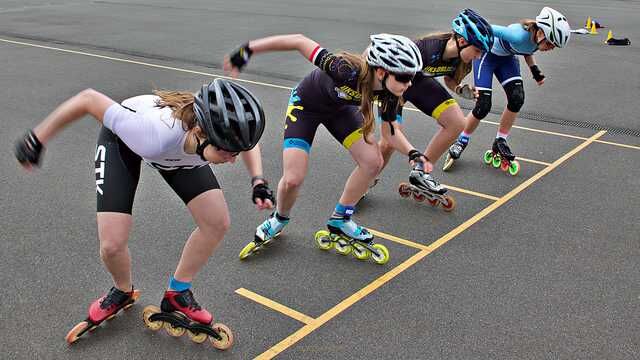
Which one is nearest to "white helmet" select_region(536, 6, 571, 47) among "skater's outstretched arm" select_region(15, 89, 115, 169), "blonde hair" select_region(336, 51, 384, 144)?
"blonde hair" select_region(336, 51, 384, 144)

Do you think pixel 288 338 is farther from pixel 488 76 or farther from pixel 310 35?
pixel 310 35

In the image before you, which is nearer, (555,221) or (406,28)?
(555,221)

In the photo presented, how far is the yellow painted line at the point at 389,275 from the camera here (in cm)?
427

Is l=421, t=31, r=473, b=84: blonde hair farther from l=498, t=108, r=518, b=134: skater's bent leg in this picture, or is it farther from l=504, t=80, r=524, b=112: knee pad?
l=498, t=108, r=518, b=134: skater's bent leg

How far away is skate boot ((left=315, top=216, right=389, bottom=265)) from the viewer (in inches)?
215

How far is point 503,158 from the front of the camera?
7711 mm

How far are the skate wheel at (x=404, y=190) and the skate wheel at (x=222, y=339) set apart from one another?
125 inches

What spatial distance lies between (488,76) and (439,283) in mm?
3498

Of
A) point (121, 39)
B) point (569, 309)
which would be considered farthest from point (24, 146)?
point (121, 39)

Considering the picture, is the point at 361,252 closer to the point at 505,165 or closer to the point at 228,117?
the point at 228,117

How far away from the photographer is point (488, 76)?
7699 millimetres

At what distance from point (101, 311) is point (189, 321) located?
0.63 m

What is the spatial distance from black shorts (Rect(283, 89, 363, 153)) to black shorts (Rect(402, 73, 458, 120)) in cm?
111

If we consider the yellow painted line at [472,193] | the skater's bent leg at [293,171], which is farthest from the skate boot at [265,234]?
the yellow painted line at [472,193]
